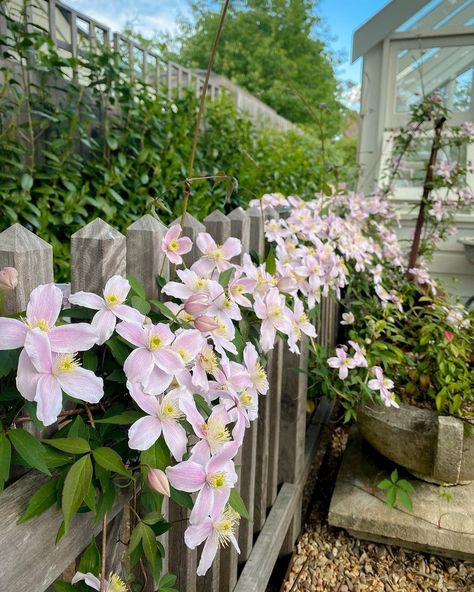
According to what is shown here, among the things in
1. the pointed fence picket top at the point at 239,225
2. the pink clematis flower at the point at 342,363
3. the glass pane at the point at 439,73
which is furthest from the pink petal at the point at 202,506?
the glass pane at the point at 439,73

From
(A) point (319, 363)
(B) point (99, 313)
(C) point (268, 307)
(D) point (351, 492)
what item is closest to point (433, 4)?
(A) point (319, 363)

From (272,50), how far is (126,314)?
66.9 feet

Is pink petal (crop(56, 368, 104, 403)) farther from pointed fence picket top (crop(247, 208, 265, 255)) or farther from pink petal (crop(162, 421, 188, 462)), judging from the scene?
pointed fence picket top (crop(247, 208, 265, 255))

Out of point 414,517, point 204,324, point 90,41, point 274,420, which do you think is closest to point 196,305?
point 204,324

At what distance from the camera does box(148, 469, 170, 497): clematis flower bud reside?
584mm

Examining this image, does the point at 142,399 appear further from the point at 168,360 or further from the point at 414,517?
the point at 414,517

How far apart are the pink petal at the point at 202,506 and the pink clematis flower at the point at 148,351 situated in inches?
6.1

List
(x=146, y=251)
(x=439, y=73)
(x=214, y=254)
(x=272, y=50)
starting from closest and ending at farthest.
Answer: (x=146, y=251) → (x=214, y=254) → (x=439, y=73) → (x=272, y=50)

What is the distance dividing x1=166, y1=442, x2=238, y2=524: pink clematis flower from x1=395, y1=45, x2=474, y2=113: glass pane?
382 centimetres

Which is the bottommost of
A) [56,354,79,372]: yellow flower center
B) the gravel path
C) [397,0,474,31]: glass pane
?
the gravel path

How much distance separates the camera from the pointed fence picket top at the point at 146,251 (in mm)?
824

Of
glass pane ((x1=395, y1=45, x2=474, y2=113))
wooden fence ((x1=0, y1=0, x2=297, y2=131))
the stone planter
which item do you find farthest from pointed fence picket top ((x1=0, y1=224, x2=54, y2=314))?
glass pane ((x1=395, y1=45, x2=474, y2=113))

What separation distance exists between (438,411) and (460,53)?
3.17 m

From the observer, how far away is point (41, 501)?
592 millimetres
